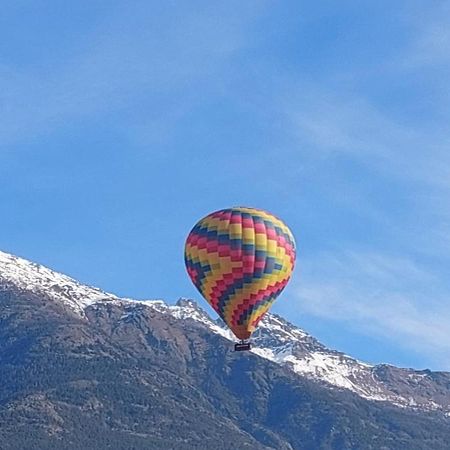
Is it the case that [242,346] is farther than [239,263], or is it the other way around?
[239,263]

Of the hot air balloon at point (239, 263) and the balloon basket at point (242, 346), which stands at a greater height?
the hot air balloon at point (239, 263)

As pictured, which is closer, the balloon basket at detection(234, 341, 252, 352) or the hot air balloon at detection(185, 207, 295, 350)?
the balloon basket at detection(234, 341, 252, 352)

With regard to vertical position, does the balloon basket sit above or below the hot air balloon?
below

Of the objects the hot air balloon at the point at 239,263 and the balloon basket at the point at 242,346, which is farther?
the hot air balloon at the point at 239,263

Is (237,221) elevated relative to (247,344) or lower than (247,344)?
elevated

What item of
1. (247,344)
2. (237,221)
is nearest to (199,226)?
(237,221)

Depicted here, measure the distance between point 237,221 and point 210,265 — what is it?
5.58m

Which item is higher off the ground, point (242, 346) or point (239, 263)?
point (239, 263)

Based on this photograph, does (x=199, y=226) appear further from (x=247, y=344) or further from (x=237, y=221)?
(x=247, y=344)

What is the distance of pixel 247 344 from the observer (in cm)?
15550

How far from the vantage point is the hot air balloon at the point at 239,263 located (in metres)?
162

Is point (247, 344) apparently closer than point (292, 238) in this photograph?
Yes

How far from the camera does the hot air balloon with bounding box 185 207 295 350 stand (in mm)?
162125

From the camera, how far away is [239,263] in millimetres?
161750
